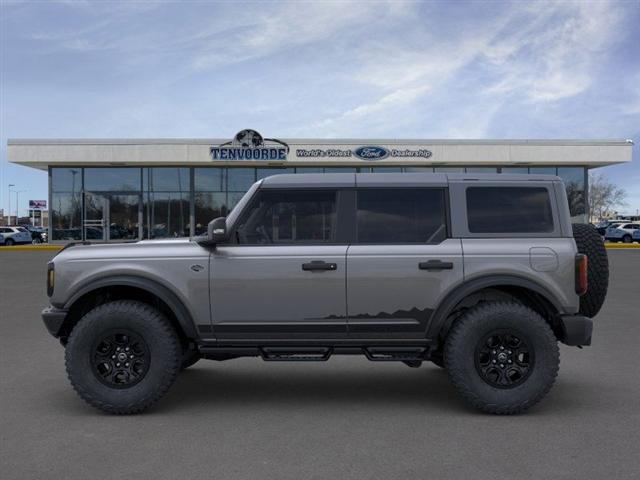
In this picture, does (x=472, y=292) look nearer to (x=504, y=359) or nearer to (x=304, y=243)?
(x=504, y=359)

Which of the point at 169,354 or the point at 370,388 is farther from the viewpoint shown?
the point at 370,388

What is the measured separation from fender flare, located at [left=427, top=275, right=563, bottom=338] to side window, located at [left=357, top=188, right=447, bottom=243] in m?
0.46

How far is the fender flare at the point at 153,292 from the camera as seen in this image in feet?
17.2

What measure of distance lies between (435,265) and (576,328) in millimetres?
1275

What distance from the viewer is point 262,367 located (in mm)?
6953

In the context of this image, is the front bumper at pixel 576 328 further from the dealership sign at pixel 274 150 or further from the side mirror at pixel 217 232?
the dealership sign at pixel 274 150

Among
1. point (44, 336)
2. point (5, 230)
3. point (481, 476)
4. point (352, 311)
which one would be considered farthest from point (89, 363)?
point (5, 230)

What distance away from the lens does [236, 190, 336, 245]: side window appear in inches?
210

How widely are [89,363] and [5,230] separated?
41.1m

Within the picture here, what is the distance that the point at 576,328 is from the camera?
17.1 ft

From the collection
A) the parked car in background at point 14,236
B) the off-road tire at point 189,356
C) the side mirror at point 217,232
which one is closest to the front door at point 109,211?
the parked car in background at point 14,236

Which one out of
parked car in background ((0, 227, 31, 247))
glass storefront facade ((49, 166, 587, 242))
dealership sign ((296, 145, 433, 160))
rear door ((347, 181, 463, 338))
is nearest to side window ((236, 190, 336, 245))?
rear door ((347, 181, 463, 338))

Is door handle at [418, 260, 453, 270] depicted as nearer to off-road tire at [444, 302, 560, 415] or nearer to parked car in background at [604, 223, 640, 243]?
off-road tire at [444, 302, 560, 415]

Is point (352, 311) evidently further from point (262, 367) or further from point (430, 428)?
point (262, 367)
